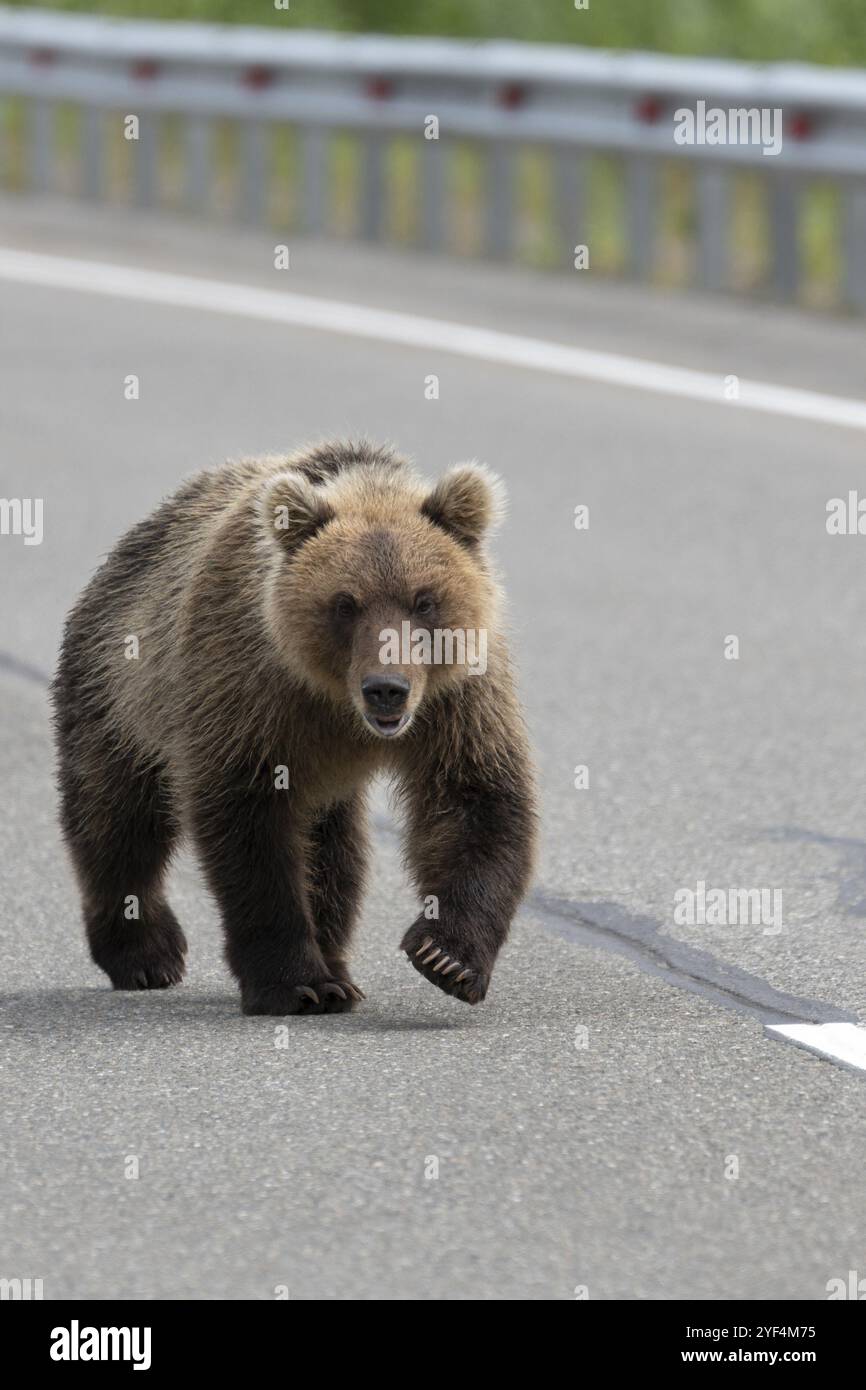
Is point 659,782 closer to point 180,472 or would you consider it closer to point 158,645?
point 158,645

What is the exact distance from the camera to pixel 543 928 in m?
7.54

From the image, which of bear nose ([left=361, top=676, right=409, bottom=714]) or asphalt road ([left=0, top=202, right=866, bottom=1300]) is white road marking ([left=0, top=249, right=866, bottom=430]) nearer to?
asphalt road ([left=0, top=202, right=866, bottom=1300])

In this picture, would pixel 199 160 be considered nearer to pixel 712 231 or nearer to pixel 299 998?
pixel 712 231

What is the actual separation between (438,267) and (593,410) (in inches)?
146

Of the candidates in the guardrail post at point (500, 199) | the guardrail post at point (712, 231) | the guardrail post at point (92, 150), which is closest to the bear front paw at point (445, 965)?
the guardrail post at point (712, 231)

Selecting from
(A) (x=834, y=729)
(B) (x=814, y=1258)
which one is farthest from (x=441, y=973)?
(A) (x=834, y=729)

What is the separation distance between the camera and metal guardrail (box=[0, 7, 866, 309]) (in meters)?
16.2

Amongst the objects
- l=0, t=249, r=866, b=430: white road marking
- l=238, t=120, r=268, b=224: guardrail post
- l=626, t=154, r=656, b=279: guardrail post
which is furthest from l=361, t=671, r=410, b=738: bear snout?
l=238, t=120, r=268, b=224: guardrail post

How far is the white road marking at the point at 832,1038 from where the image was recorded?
20.4 ft

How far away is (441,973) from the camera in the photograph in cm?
639

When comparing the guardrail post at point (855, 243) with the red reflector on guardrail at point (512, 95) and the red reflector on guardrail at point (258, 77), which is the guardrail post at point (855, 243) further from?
the red reflector on guardrail at point (258, 77)

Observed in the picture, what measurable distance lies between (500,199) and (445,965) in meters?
12.4

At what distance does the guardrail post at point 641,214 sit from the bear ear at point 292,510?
10954mm

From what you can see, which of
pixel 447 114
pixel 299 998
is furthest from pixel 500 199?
pixel 299 998
